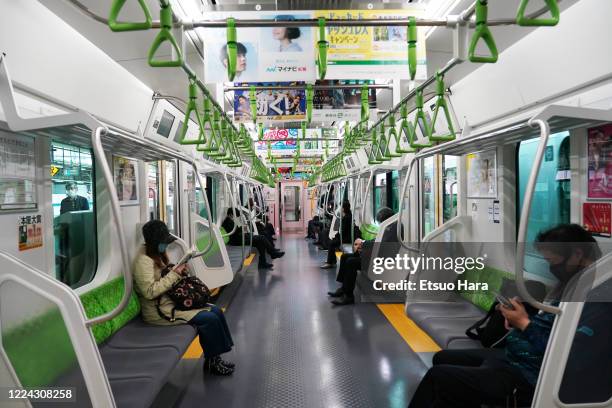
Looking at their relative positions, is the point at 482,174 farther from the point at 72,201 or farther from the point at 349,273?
the point at 72,201

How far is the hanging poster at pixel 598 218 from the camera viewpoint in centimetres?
269

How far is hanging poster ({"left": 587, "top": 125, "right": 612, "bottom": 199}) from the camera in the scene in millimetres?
2717

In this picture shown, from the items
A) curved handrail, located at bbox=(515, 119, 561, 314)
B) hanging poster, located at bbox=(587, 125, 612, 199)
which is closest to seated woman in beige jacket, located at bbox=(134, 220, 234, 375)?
curved handrail, located at bbox=(515, 119, 561, 314)

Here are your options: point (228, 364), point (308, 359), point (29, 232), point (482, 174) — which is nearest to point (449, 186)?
point (482, 174)

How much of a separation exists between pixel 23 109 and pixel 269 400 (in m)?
2.60

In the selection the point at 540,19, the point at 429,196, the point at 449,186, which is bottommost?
the point at 429,196

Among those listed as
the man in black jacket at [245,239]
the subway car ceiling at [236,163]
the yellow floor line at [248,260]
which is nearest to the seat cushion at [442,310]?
the subway car ceiling at [236,163]

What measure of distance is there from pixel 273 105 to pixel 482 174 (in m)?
2.78

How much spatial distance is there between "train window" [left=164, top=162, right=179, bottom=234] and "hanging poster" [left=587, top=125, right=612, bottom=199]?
15.7 ft

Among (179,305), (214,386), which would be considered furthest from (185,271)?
(214,386)

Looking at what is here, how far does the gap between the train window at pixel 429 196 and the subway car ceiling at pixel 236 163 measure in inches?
7.4

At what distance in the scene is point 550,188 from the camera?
3.45m

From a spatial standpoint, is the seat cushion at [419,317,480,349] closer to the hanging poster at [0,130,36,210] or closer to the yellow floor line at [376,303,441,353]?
the yellow floor line at [376,303,441,353]

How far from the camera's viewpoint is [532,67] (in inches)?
130
